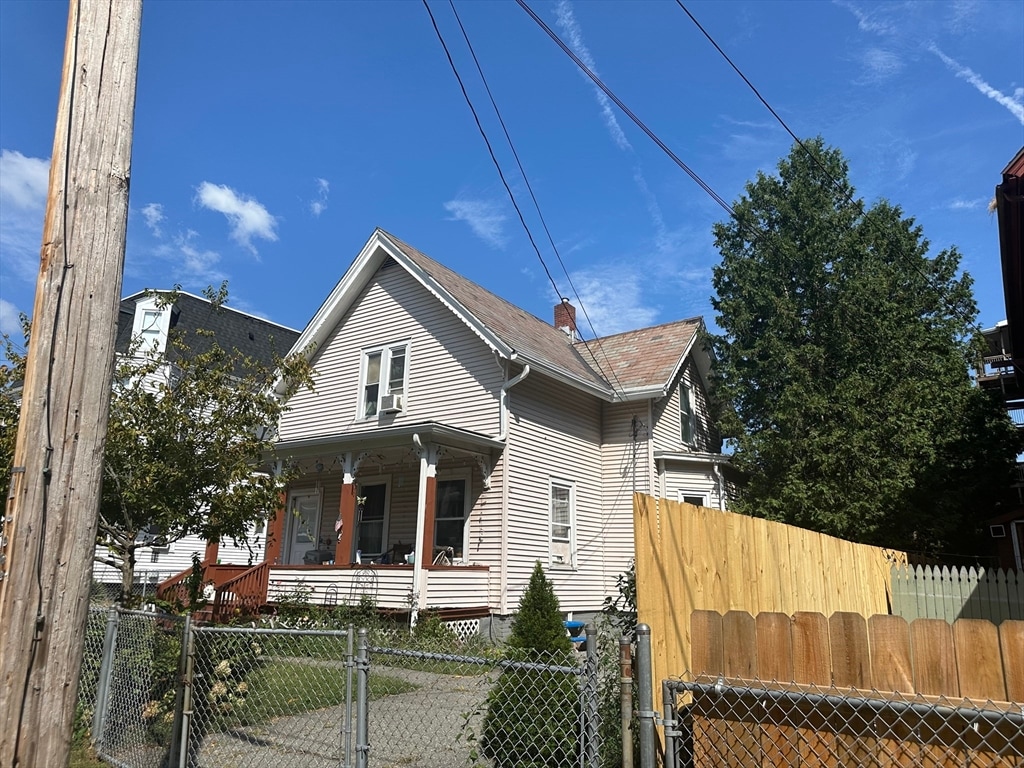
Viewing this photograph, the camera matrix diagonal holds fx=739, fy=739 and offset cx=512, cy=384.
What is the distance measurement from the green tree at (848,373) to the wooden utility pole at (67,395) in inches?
559

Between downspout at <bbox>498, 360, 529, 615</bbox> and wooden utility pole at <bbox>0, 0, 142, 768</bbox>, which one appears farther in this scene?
downspout at <bbox>498, 360, 529, 615</bbox>

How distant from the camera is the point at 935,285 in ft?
72.3

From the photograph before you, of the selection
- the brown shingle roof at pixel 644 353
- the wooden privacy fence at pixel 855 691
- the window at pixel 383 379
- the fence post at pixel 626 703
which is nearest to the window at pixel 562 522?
the brown shingle roof at pixel 644 353

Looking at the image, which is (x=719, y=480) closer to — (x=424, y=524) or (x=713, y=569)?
(x=424, y=524)

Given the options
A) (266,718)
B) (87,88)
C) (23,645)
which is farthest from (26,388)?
(266,718)

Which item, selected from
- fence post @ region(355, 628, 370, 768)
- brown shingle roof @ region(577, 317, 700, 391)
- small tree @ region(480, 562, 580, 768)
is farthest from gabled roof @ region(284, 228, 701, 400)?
fence post @ region(355, 628, 370, 768)

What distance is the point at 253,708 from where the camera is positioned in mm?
7473

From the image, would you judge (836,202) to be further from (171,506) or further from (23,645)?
(23,645)

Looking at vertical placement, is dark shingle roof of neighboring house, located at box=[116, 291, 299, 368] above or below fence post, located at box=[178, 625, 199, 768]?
above

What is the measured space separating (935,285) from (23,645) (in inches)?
959

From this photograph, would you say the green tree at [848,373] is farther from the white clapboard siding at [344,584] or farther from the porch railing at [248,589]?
the porch railing at [248,589]

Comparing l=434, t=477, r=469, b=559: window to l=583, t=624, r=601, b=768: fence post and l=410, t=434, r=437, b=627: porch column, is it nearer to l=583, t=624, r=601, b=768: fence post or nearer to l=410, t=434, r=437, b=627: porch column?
l=410, t=434, r=437, b=627: porch column

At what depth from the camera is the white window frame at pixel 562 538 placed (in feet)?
54.3

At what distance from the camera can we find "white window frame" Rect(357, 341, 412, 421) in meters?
17.6
